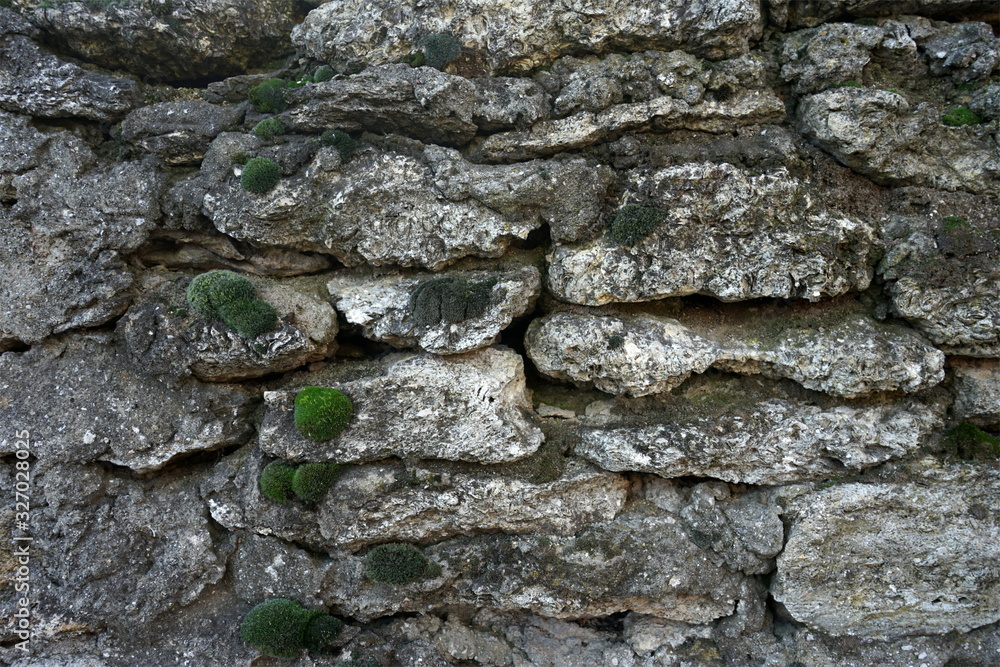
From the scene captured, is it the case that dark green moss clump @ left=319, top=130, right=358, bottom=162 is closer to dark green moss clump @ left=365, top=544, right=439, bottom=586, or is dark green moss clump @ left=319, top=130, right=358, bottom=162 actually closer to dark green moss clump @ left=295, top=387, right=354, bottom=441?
dark green moss clump @ left=295, top=387, right=354, bottom=441

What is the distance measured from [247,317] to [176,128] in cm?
560

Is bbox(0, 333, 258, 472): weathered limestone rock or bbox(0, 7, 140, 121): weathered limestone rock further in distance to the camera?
bbox(0, 7, 140, 121): weathered limestone rock

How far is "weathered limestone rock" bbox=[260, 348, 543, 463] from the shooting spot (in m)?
12.1

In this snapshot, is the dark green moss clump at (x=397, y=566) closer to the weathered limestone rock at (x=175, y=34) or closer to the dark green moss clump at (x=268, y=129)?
the dark green moss clump at (x=268, y=129)

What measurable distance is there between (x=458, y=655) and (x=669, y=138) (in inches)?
523

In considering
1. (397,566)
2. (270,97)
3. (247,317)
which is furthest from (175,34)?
(397,566)

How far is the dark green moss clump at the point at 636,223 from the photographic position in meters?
11.8

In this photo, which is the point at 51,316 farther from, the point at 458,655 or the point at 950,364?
the point at 950,364

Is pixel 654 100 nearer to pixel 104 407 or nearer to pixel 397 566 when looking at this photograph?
pixel 397 566

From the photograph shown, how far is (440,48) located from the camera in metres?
13.2

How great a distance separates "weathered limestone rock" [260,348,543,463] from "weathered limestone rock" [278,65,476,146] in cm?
601

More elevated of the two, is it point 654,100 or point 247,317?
point 654,100

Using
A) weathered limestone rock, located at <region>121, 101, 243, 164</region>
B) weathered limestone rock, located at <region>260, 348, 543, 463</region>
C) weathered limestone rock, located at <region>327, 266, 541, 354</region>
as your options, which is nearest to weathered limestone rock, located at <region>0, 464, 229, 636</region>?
weathered limestone rock, located at <region>260, 348, 543, 463</region>

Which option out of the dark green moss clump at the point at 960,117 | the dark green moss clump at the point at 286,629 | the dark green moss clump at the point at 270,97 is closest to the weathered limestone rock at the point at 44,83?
the dark green moss clump at the point at 270,97
